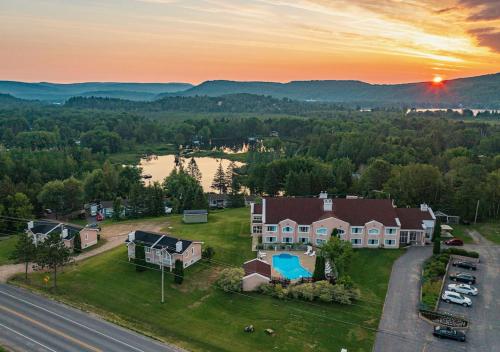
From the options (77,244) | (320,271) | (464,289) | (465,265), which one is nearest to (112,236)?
(77,244)

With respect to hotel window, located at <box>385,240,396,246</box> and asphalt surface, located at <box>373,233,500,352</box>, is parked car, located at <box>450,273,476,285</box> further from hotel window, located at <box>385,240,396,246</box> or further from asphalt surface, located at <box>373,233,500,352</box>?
hotel window, located at <box>385,240,396,246</box>

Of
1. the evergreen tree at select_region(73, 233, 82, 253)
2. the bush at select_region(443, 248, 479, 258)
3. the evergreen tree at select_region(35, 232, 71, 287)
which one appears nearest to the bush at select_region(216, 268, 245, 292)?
the evergreen tree at select_region(35, 232, 71, 287)

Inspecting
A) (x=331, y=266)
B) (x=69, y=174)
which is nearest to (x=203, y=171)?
(x=69, y=174)

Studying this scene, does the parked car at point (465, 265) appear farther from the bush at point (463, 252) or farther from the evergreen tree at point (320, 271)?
the evergreen tree at point (320, 271)

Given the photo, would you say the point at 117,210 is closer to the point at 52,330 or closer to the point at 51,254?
the point at 51,254

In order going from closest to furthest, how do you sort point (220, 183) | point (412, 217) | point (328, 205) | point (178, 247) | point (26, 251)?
point (26, 251), point (178, 247), point (328, 205), point (412, 217), point (220, 183)

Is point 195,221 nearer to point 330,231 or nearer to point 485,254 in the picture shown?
point 330,231

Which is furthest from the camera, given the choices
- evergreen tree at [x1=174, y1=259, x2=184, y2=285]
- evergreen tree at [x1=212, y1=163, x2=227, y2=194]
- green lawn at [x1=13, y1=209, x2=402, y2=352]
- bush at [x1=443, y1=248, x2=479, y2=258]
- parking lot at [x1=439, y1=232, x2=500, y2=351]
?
evergreen tree at [x1=212, y1=163, x2=227, y2=194]
